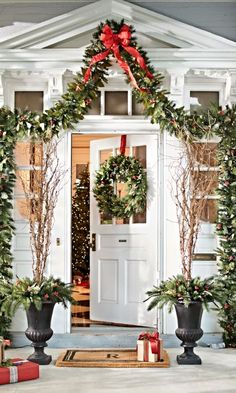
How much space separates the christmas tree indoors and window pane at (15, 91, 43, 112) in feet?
15.1

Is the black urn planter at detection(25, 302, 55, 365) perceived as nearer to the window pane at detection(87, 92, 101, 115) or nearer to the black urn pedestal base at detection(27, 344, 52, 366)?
the black urn pedestal base at detection(27, 344, 52, 366)

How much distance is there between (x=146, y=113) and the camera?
783 centimetres

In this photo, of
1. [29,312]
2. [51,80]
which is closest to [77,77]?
[51,80]

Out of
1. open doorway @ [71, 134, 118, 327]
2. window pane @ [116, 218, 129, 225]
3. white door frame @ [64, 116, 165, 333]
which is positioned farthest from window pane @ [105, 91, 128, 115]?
open doorway @ [71, 134, 118, 327]

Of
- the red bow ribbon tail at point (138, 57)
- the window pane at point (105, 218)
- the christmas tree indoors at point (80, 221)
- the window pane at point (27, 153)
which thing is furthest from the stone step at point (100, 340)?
the christmas tree indoors at point (80, 221)

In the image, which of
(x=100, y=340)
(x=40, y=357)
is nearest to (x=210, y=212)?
(x=100, y=340)

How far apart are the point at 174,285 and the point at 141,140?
2.03m

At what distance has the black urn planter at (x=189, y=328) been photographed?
6.91 m

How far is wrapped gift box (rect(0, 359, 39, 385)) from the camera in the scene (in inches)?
238

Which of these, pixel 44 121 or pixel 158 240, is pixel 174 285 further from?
pixel 44 121

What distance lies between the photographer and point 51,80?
8.02 meters

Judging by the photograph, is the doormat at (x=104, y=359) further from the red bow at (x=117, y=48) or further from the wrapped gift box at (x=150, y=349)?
the red bow at (x=117, y=48)

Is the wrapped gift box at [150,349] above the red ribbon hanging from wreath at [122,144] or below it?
below

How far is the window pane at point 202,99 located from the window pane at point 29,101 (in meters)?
1.62
